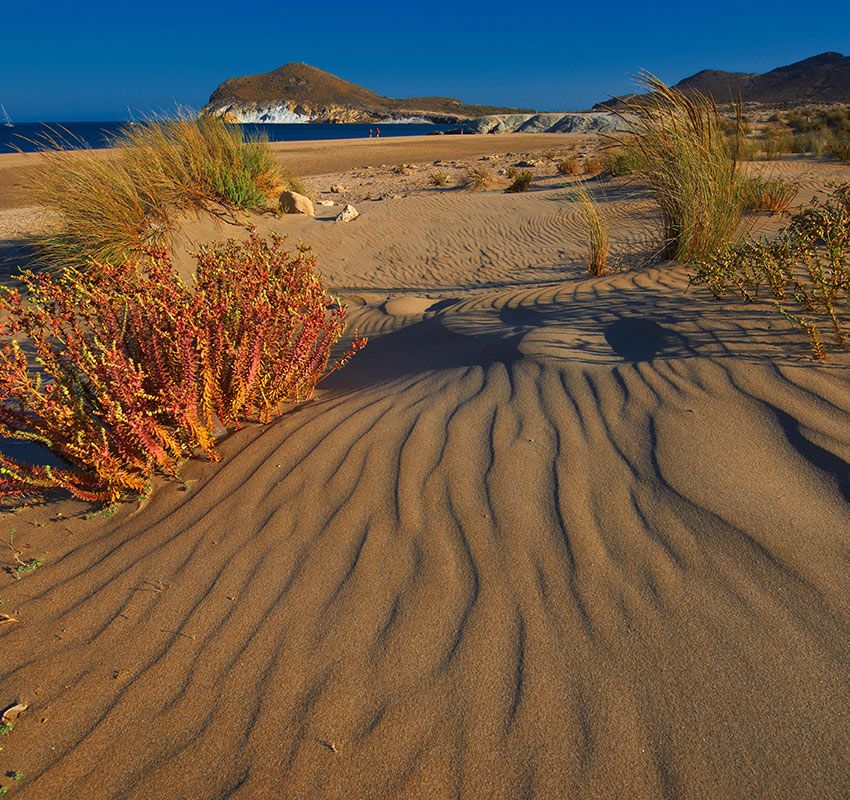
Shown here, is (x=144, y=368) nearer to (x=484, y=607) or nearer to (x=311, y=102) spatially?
(x=484, y=607)

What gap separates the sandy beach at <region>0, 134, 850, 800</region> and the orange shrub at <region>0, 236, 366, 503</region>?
19cm

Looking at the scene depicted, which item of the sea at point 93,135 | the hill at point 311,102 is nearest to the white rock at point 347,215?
the sea at point 93,135

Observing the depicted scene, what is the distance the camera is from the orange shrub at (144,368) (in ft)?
8.50

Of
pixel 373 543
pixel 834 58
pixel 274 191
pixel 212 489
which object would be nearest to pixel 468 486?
pixel 373 543

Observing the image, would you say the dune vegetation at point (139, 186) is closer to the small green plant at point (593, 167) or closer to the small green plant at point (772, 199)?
the small green plant at point (772, 199)

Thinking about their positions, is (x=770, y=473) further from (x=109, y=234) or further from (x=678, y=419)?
(x=109, y=234)

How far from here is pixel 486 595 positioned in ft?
6.21

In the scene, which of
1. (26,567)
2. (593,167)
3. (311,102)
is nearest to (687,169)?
(26,567)

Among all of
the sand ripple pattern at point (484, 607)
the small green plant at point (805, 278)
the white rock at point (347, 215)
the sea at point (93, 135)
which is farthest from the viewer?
the white rock at point (347, 215)

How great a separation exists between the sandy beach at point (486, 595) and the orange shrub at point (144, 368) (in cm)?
19

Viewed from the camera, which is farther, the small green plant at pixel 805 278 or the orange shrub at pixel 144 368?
the small green plant at pixel 805 278

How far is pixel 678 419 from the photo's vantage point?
8.58 ft

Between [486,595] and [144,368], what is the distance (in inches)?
83.0

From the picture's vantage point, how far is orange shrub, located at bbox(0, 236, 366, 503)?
2.59 metres
